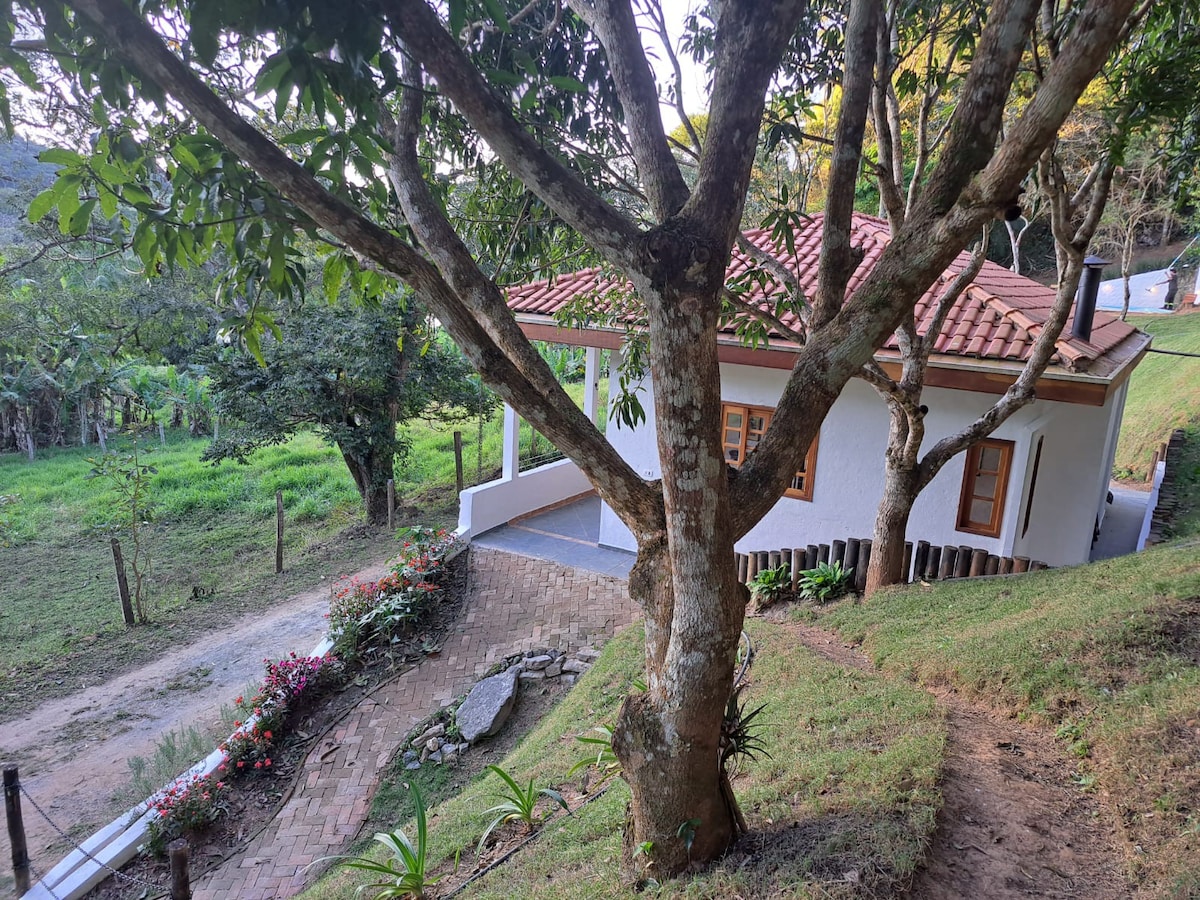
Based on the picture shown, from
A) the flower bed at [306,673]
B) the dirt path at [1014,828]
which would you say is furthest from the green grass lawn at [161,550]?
the dirt path at [1014,828]

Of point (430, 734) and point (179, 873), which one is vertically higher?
point (179, 873)

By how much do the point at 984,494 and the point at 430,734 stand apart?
6.57 meters

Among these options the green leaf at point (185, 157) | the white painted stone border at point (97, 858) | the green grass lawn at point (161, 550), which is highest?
the green leaf at point (185, 157)

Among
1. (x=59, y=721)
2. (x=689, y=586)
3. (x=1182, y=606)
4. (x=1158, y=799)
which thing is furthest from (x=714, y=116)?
(x=59, y=721)

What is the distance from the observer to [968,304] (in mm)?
A: 8117

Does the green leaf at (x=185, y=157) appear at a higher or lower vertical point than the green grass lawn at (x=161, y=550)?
higher

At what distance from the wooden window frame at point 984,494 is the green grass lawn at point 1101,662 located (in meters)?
1.39

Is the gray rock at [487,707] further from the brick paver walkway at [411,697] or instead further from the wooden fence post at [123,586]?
the wooden fence post at [123,586]

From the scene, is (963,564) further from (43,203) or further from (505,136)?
(43,203)

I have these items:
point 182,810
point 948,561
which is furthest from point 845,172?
point 182,810

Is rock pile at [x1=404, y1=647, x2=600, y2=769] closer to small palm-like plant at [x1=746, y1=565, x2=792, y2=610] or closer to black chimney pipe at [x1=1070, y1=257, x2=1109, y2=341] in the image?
small palm-like plant at [x1=746, y1=565, x2=792, y2=610]

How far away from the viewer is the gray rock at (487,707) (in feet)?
22.4

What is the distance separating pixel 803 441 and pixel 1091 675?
316 cm

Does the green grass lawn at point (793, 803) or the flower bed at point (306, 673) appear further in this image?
the flower bed at point (306, 673)
